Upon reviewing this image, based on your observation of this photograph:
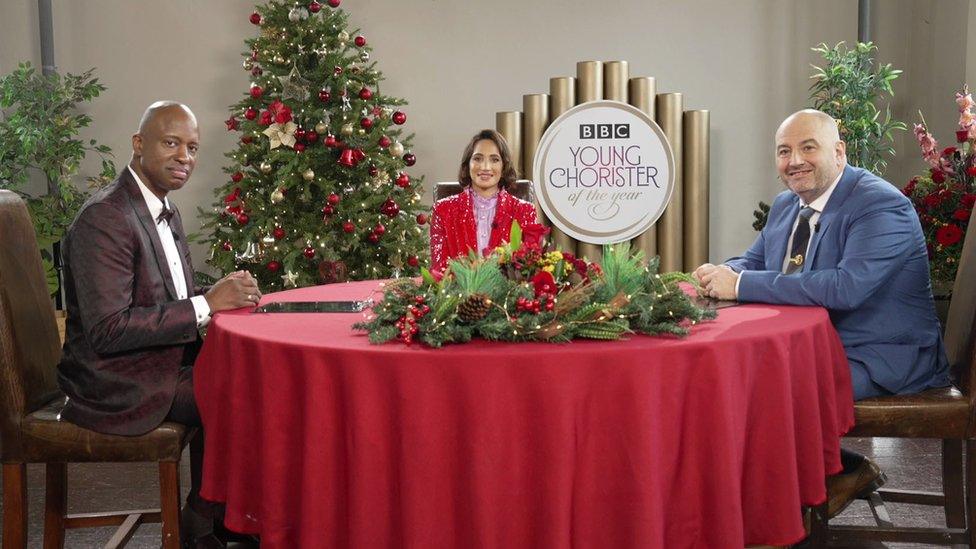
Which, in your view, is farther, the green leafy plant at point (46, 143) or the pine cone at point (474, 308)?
the green leafy plant at point (46, 143)

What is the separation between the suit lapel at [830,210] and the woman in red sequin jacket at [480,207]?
166 cm

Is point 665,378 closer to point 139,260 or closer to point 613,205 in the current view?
point 139,260

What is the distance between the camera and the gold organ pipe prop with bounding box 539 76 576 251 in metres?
5.84

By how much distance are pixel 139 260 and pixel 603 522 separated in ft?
4.77

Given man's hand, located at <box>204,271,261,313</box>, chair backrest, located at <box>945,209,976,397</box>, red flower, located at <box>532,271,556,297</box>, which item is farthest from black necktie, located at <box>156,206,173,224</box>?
chair backrest, located at <box>945,209,976,397</box>

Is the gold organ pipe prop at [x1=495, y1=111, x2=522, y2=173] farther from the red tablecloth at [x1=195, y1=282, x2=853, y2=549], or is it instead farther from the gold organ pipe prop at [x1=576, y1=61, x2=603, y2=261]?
the red tablecloth at [x1=195, y1=282, x2=853, y2=549]

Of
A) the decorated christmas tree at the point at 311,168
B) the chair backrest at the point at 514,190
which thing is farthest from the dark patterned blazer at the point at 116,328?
the decorated christmas tree at the point at 311,168

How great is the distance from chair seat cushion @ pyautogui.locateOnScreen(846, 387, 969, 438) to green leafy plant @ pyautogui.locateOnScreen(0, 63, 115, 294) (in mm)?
4539

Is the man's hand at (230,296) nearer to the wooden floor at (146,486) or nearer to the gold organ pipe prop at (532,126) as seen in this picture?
the wooden floor at (146,486)

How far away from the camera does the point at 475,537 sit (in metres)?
1.94

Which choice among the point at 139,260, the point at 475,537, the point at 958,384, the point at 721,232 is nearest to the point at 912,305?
the point at 958,384

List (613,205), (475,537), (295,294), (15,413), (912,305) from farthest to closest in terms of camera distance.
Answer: (613,205)
(295,294)
(912,305)
(15,413)
(475,537)

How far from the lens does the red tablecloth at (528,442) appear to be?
1929 millimetres

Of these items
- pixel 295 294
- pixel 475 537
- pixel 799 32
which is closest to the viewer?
pixel 475 537
